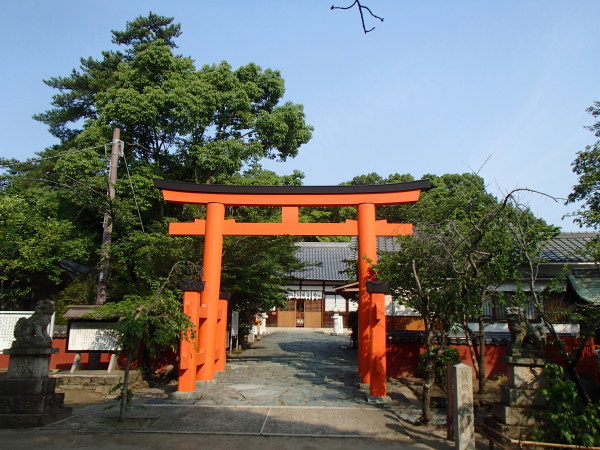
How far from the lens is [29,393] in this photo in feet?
25.9

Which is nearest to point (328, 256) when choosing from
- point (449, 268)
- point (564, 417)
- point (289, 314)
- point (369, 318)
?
point (289, 314)

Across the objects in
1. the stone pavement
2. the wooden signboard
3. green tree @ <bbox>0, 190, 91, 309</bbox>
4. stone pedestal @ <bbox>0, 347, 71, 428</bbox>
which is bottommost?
the stone pavement

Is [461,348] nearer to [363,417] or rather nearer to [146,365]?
[363,417]

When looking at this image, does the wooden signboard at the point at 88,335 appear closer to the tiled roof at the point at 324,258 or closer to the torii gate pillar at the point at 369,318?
the torii gate pillar at the point at 369,318

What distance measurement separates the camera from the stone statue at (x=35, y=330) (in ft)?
27.0

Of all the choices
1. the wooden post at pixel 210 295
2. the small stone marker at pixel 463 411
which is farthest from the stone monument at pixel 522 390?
the wooden post at pixel 210 295

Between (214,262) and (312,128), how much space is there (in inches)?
562

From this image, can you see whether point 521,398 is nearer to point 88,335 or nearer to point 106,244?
point 88,335

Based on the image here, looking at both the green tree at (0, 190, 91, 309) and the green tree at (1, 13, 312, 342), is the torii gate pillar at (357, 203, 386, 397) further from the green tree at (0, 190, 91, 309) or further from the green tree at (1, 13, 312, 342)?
the green tree at (0, 190, 91, 309)

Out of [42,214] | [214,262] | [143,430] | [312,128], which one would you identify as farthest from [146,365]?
[312,128]

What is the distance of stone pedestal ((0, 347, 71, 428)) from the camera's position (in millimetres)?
7664

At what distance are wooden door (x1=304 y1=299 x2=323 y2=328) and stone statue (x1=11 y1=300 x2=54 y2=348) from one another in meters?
25.5

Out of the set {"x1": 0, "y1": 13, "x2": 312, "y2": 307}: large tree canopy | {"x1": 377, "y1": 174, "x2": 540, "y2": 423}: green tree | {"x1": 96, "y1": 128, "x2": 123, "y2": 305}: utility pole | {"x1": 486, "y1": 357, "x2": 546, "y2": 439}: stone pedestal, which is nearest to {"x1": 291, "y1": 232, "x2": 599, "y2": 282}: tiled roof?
{"x1": 0, "y1": 13, "x2": 312, "y2": 307}: large tree canopy

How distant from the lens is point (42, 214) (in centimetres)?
1852
